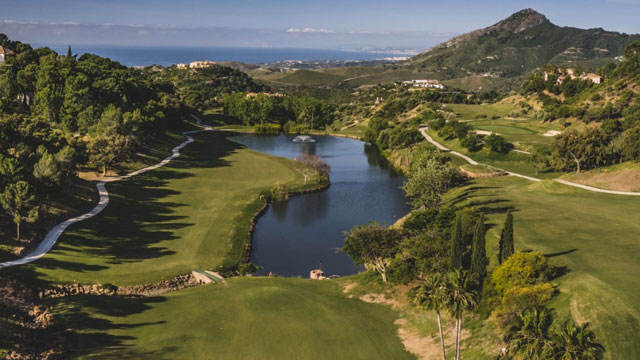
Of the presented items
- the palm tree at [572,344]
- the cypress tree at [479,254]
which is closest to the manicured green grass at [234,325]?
the cypress tree at [479,254]

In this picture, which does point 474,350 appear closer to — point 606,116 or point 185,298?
point 185,298

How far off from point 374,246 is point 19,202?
44506 millimetres

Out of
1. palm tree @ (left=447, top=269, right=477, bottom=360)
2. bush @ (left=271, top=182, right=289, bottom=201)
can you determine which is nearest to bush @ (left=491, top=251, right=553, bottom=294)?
palm tree @ (left=447, top=269, right=477, bottom=360)

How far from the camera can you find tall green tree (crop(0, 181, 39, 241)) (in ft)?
190

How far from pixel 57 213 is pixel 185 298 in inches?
1249

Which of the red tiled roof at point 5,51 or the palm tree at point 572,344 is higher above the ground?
the red tiled roof at point 5,51

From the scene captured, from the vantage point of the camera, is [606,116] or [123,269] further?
[606,116]

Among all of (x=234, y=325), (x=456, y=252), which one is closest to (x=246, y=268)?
(x=234, y=325)

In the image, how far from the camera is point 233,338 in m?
41.3

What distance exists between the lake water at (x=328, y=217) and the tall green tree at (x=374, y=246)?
28.3ft

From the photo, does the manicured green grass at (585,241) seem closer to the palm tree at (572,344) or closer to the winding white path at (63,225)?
the palm tree at (572,344)

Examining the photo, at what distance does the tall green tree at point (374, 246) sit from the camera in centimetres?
5512

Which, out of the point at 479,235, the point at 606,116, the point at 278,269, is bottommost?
the point at 278,269

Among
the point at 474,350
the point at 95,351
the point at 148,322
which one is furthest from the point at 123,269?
the point at 474,350
